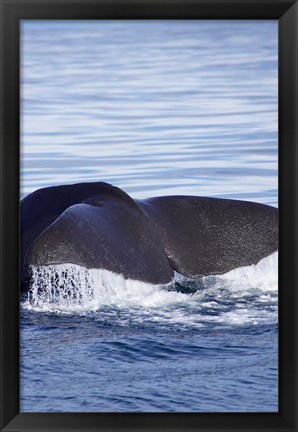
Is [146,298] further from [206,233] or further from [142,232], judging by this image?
[206,233]

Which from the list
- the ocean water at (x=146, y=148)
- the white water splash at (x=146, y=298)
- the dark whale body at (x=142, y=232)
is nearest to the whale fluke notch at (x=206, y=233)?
the dark whale body at (x=142, y=232)

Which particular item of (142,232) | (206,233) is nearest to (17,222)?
(142,232)

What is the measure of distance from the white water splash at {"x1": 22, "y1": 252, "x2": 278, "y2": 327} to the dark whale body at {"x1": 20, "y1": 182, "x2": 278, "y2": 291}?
4.1 inches

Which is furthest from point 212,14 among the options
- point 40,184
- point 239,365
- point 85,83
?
point 239,365

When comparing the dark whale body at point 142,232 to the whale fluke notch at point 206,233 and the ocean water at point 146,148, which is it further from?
the ocean water at point 146,148

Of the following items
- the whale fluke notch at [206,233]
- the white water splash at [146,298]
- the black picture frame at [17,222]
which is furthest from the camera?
the whale fluke notch at [206,233]

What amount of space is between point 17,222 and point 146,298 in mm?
1684

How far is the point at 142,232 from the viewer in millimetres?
8766

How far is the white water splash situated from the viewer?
761cm

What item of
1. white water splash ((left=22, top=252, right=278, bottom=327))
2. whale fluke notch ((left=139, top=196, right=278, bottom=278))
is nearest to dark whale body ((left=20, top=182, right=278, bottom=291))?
whale fluke notch ((left=139, top=196, right=278, bottom=278))

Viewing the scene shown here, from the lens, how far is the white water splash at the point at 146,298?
7605 mm

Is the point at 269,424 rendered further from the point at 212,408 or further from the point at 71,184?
the point at 71,184

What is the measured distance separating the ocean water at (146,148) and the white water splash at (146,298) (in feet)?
0.04

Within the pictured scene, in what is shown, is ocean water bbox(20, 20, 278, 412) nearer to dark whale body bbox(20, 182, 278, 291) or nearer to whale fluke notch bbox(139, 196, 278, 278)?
dark whale body bbox(20, 182, 278, 291)
